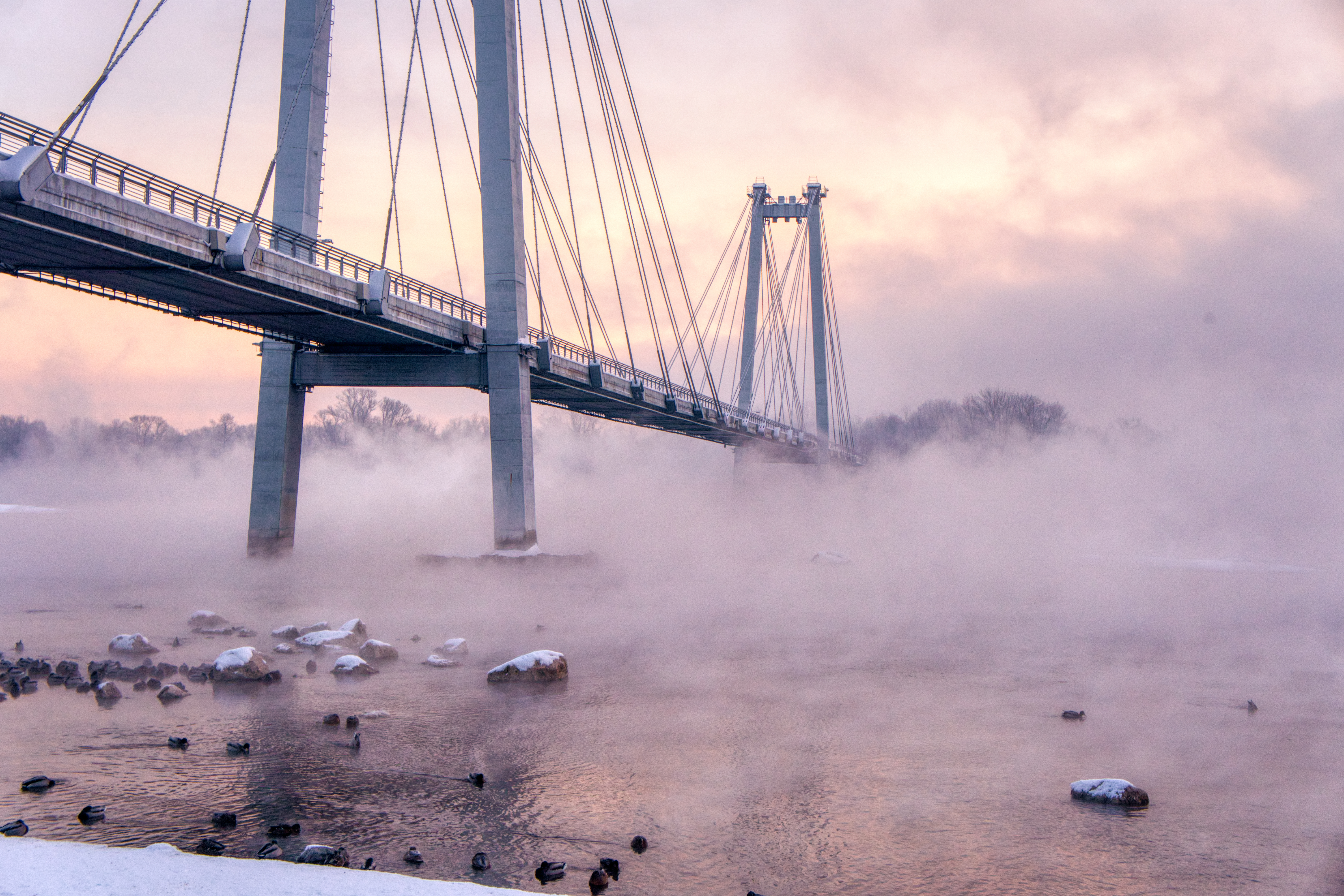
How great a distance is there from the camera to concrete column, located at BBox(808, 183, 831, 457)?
93688mm

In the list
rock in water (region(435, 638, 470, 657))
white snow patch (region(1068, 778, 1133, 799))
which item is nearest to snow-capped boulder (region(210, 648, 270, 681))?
rock in water (region(435, 638, 470, 657))

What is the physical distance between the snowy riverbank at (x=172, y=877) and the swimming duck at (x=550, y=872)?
1.57ft

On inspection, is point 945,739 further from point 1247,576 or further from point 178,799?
point 1247,576

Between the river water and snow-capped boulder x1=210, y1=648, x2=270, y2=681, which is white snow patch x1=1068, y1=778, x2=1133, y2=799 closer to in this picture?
the river water

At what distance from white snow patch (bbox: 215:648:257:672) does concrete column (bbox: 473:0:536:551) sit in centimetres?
2005

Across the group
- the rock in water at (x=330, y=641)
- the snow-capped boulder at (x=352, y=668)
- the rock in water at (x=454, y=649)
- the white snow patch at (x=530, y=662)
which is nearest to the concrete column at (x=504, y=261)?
the rock in water at (x=330, y=641)

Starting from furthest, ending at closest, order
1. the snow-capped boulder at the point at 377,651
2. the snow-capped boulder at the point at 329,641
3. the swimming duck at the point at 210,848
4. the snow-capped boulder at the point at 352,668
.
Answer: the snow-capped boulder at the point at 329,641, the snow-capped boulder at the point at 377,651, the snow-capped boulder at the point at 352,668, the swimming duck at the point at 210,848

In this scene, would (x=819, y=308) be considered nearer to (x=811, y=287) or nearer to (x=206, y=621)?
(x=811, y=287)

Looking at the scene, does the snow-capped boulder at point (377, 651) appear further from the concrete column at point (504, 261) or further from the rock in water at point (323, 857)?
the concrete column at point (504, 261)

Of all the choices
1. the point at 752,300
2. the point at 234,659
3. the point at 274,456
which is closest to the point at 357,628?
the point at 234,659

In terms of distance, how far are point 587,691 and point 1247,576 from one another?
39.7m

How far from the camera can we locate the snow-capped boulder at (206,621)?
20.7 m

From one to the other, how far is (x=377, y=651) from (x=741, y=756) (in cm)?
876

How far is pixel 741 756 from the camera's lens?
11.2m
